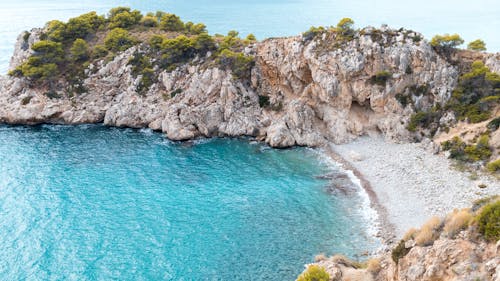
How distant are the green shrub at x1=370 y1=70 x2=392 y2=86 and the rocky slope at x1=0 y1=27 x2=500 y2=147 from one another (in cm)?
15

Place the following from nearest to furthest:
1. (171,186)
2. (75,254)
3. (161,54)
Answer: (75,254) < (171,186) < (161,54)

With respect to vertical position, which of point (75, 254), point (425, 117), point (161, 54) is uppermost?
point (161, 54)

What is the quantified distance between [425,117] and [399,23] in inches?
3732

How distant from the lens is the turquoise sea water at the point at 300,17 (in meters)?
123

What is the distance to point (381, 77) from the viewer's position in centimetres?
5491

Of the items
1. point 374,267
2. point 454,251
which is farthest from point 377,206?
point 454,251

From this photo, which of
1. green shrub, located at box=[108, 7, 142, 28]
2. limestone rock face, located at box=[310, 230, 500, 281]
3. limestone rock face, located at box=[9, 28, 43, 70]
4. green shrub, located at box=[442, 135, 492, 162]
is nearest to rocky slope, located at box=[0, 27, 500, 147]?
green shrub, located at box=[442, 135, 492, 162]

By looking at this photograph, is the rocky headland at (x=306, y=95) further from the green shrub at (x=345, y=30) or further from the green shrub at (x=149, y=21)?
the green shrub at (x=149, y=21)

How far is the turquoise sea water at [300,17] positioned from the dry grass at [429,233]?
308 ft

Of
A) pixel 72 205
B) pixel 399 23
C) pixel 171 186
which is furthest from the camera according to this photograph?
pixel 399 23

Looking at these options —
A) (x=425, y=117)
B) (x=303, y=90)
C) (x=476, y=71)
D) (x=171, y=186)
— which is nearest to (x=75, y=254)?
(x=171, y=186)

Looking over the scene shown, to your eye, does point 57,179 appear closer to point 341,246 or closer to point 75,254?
point 75,254

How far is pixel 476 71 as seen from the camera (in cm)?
5247

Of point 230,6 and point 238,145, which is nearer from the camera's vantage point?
point 238,145
